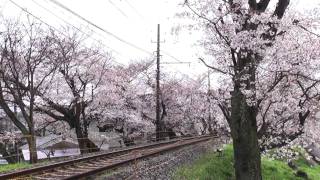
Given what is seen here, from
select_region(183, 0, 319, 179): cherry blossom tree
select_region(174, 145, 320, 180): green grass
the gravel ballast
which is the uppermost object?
select_region(183, 0, 319, 179): cherry blossom tree

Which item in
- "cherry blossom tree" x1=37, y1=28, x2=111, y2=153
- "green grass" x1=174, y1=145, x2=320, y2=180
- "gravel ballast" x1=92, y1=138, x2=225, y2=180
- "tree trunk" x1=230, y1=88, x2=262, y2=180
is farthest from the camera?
"cherry blossom tree" x1=37, y1=28, x2=111, y2=153

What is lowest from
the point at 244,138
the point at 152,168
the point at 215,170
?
the point at 215,170

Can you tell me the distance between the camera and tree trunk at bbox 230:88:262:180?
1577 centimetres

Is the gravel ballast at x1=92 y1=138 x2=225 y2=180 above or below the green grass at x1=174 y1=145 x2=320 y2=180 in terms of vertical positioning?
above

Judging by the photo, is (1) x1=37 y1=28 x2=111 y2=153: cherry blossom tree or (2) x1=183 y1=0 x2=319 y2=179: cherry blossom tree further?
(1) x1=37 y1=28 x2=111 y2=153: cherry blossom tree

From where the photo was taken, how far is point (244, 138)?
625 inches

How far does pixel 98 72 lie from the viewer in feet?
113

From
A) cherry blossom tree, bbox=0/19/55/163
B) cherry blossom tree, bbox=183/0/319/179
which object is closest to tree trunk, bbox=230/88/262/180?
cherry blossom tree, bbox=183/0/319/179

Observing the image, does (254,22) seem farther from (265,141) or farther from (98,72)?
(98,72)

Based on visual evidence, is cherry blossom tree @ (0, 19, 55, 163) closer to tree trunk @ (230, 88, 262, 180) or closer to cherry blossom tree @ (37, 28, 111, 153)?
cherry blossom tree @ (37, 28, 111, 153)

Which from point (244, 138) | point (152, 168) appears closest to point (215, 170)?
point (244, 138)

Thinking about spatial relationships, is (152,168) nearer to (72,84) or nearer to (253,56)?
(253,56)

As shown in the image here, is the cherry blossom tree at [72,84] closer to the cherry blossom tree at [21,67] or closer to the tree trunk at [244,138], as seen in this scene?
the cherry blossom tree at [21,67]

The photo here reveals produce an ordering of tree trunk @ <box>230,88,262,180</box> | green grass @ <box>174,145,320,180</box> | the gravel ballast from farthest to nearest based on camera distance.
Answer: green grass @ <box>174,145,320,180</box> → tree trunk @ <box>230,88,262,180</box> → the gravel ballast
